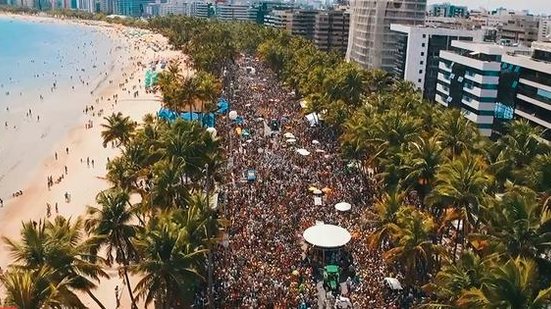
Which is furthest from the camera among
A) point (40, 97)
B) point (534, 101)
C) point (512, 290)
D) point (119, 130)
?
point (40, 97)

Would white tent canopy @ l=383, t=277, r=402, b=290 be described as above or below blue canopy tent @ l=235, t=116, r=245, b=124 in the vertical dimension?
below

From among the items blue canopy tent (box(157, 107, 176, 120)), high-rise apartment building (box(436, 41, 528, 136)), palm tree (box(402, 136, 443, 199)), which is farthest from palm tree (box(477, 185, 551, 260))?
blue canopy tent (box(157, 107, 176, 120))

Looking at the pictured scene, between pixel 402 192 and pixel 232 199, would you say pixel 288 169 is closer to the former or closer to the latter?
pixel 232 199

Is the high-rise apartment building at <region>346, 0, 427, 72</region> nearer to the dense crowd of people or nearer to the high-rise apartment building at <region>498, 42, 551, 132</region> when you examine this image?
the dense crowd of people

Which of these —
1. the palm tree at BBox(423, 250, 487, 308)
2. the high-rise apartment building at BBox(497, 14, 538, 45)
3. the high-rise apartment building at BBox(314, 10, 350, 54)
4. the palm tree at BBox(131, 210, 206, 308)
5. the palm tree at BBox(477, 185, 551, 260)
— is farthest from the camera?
the high-rise apartment building at BBox(497, 14, 538, 45)

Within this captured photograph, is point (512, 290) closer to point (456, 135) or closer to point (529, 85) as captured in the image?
point (456, 135)

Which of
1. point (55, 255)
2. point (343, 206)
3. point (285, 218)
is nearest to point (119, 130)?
point (285, 218)

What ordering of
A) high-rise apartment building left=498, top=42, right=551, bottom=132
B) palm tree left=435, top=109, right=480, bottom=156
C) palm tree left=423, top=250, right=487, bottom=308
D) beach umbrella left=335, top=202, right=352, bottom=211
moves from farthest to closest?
high-rise apartment building left=498, top=42, right=551, bottom=132 < beach umbrella left=335, top=202, right=352, bottom=211 < palm tree left=435, top=109, right=480, bottom=156 < palm tree left=423, top=250, right=487, bottom=308
